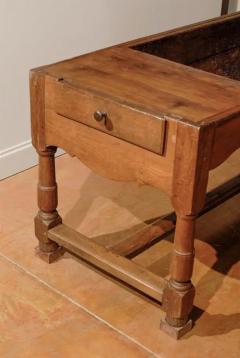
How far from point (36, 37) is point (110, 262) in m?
0.98

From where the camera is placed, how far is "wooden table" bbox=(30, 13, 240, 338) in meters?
1.38

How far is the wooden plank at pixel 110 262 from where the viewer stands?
63.1 inches

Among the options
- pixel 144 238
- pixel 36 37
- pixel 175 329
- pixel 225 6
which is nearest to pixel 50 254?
pixel 144 238

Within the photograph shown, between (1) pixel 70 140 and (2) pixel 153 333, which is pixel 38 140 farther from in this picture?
(2) pixel 153 333

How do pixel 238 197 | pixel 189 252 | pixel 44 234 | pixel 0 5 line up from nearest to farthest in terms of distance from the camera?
pixel 189 252, pixel 44 234, pixel 0 5, pixel 238 197

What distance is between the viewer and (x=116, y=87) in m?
1.51

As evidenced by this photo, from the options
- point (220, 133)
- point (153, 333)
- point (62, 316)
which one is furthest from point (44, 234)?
point (220, 133)

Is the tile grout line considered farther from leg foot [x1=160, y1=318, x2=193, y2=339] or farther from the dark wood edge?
the dark wood edge

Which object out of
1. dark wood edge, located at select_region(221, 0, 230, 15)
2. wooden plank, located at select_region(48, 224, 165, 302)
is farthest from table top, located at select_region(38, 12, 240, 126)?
dark wood edge, located at select_region(221, 0, 230, 15)

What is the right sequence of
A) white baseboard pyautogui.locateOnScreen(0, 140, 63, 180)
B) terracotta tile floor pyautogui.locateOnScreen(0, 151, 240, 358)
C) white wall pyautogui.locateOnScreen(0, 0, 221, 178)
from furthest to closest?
white baseboard pyautogui.locateOnScreen(0, 140, 63, 180), white wall pyautogui.locateOnScreen(0, 0, 221, 178), terracotta tile floor pyautogui.locateOnScreen(0, 151, 240, 358)

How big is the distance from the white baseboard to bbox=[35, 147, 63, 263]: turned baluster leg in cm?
55

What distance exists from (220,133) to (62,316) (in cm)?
66

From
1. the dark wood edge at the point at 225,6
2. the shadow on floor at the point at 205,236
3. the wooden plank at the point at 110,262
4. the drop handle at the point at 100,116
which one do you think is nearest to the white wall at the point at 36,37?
the shadow on floor at the point at 205,236

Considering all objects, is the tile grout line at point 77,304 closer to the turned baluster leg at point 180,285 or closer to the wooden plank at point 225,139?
the turned baluster leg at point 180,285
